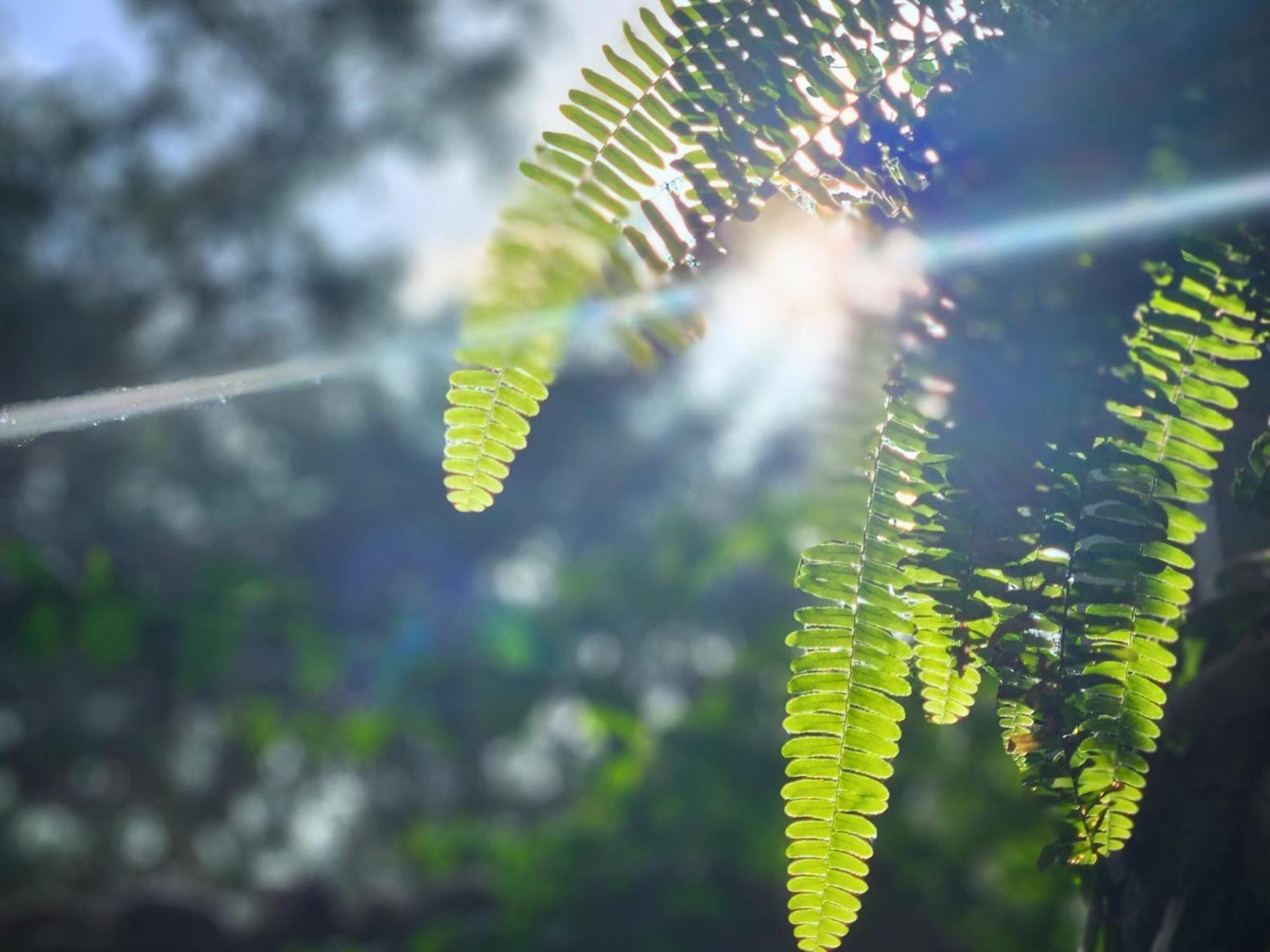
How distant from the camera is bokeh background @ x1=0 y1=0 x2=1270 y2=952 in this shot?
0.67 metres

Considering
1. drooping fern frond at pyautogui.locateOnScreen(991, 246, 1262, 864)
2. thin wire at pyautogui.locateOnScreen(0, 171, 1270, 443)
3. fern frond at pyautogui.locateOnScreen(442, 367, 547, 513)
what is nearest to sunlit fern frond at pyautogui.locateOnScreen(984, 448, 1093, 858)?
drooping fern frond at pyautogui.locateOnScreen(991, 246, 1262, 864)

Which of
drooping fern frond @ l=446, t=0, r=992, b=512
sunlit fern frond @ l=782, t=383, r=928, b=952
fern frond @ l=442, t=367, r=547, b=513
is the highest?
drooping fern frond @ l=446, t=0, r=992, b=512

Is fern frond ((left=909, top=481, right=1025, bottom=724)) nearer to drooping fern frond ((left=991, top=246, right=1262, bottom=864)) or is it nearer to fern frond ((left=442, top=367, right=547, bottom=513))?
drooping fern frond ((left=991, top=246, right=1262, bottom=864))

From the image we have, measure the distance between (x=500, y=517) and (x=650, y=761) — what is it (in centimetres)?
879

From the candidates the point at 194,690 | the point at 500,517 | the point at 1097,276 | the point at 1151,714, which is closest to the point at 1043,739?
the point at 1151,714

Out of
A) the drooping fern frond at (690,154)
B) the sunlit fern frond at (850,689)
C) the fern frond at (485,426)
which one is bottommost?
the sunlit fern frond at (850,689)

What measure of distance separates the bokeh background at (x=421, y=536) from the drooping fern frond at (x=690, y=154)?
0.14 feet

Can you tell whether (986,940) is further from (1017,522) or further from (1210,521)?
(1017,522)

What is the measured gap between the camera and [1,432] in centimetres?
58

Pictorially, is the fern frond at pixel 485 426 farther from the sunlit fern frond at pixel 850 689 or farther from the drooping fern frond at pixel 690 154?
the sunlit fern frond at pixel 850 689

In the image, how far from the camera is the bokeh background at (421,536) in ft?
2.20

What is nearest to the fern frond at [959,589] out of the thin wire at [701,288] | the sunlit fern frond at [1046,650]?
the sunlit fern frond at [1046,650]

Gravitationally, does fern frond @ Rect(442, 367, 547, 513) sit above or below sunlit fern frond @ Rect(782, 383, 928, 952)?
above

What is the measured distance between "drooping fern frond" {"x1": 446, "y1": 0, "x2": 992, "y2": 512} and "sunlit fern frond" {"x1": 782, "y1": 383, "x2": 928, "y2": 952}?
0.52ft
